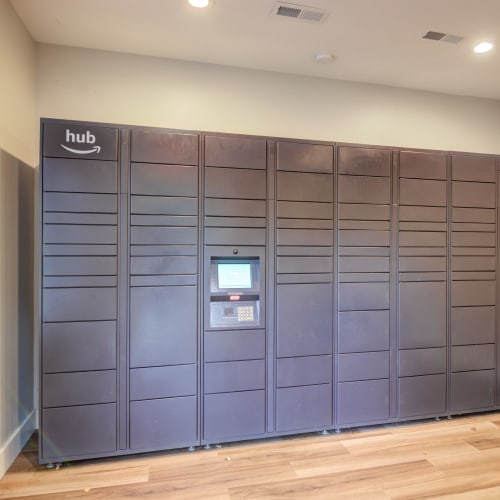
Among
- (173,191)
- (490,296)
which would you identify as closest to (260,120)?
(173,191)

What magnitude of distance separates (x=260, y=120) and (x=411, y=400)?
2538 mm

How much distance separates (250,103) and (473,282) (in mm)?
2330

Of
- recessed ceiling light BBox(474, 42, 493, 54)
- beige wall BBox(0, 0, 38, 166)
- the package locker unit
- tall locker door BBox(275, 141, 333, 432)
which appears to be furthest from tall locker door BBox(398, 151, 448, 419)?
beige wall BBox(0, 0, 38, 166)

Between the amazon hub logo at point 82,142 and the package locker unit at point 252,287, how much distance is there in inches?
0.4

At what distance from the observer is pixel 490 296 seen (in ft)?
9.75

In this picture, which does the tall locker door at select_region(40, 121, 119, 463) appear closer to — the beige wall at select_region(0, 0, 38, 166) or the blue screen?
the beige wall at select_region(0, 0, 38, 166)

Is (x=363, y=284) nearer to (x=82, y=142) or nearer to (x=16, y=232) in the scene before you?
(x=82, y=142)

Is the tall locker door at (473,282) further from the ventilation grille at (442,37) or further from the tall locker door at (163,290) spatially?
the tall locker door at (163,290)

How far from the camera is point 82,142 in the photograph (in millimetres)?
2238

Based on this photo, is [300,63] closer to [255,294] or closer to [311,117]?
[311,117]

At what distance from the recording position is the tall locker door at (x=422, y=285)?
A: 9.15 ft

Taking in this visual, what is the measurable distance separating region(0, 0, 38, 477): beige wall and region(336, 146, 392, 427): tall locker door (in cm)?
219

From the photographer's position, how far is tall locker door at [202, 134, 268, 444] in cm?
244

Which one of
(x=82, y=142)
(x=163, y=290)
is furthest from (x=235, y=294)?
(x=82, y=142)
